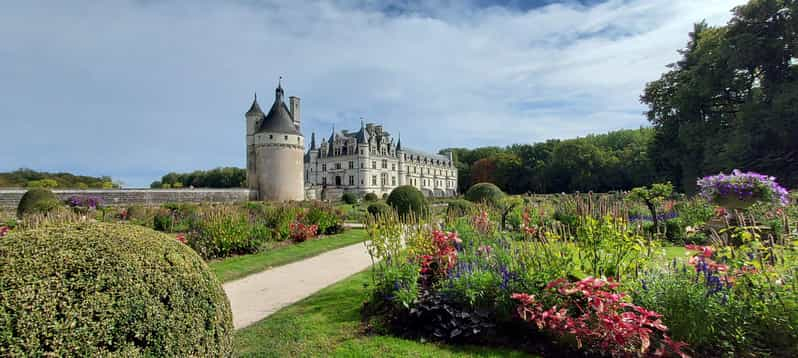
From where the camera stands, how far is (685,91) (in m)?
22.3

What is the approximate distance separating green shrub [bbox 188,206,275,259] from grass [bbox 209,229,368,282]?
34 cm

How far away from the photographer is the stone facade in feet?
175

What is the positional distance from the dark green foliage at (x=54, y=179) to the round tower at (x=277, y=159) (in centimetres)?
2118

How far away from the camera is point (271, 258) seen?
8.45 meters

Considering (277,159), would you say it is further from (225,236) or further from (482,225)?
(482,225)

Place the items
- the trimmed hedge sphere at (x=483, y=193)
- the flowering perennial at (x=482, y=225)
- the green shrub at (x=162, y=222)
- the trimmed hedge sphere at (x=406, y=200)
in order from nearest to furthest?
the flowering perennial at (x=482, y=225) < the green shrub at (x=162, y=222) < the trimmed hedge sphere at (x=406, y=200) < the trimmed hedge sphere at (x=483, y=193)

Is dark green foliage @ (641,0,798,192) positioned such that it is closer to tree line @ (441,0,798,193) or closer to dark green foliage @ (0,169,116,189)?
tree line @ (441,0,798,193)

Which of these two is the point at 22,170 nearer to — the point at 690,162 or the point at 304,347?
the point at 304,347

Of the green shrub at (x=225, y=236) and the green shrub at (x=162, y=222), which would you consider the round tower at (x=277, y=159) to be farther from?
the green shrub at (x=225, y=236)

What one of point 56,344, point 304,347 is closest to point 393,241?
point 304,347

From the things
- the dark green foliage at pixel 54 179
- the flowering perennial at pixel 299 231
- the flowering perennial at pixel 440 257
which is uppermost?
the dark green foliage at pixel 54 179

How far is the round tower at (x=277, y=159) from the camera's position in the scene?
30.6 meters

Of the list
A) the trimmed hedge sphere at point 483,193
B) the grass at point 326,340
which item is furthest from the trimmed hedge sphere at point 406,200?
the grass at point 326,340

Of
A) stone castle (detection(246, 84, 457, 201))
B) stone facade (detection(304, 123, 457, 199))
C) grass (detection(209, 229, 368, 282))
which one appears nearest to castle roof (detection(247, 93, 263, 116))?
stone castle (detection(246, 84, 457, 201))
